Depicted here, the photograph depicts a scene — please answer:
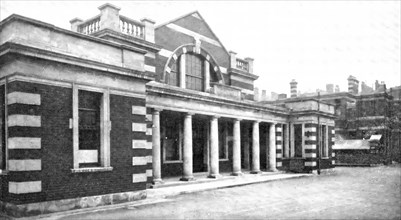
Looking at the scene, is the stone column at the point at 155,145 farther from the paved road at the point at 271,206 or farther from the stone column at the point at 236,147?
the stone column at the point at 236,147

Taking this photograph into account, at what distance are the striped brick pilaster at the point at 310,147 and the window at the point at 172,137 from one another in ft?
34.1

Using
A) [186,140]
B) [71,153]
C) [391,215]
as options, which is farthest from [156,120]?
[391,215]

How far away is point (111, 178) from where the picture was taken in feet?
39.0

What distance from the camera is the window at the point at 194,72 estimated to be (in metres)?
23.0

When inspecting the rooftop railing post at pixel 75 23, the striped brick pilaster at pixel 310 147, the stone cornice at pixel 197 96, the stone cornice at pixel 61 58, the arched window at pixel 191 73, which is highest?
the rooftop railing post at pixel 75 23

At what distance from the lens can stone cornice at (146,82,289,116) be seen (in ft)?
54.2

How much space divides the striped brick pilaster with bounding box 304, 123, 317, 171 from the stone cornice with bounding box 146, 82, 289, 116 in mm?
2595

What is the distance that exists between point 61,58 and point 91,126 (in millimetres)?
2399

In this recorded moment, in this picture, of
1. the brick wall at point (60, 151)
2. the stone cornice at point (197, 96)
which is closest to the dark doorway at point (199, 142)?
the stone cornice at point (197, 96)

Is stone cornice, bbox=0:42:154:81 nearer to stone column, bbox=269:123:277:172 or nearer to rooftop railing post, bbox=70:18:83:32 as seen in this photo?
rooftop railing post, bbox=70:18:83:32

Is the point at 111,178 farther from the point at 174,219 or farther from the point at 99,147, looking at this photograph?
the point at 174,219

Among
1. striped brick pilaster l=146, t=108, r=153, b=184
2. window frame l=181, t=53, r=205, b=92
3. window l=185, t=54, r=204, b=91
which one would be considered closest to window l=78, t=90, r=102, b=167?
striped brick pilaster l=146, t=108, r=153, b=184

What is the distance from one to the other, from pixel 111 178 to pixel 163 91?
5959 millimetres

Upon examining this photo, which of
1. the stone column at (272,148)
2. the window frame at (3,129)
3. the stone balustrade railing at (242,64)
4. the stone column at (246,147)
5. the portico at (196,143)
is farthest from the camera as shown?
the stone balustrade railing at (242,64)
